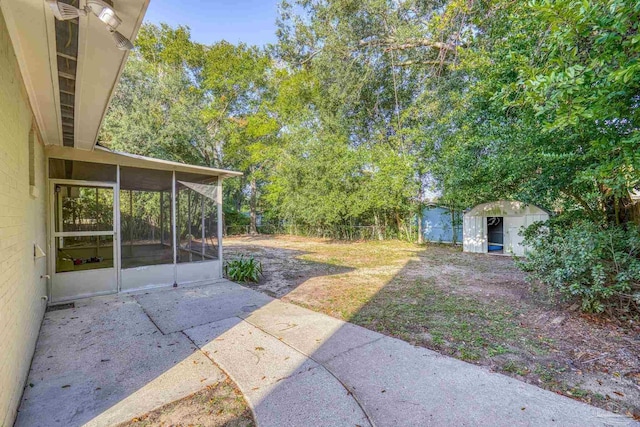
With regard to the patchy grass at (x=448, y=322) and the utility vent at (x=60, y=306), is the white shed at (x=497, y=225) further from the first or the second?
the utility vent at (x=60, y=306)

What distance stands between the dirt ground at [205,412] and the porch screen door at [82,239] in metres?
3.76

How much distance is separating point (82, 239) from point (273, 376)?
4777mm

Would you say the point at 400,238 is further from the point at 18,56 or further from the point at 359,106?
the point at 18,56

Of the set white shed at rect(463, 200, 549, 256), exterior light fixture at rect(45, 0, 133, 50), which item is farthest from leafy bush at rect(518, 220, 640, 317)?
white shed at rect(463, 200, 549, 256)

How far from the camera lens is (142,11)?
5.56 ft

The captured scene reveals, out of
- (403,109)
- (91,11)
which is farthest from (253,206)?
(91,11)

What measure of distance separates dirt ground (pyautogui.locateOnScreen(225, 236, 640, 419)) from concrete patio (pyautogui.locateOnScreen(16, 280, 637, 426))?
1.07ft

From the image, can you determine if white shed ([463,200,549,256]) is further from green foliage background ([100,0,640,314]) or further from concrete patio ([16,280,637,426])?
concrete patio ([16,280,637,426])

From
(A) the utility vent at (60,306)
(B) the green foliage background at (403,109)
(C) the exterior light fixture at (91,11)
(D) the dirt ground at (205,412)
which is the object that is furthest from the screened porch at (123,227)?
(B) the green foliage background at (403,109)

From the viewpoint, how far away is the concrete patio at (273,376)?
1.97m

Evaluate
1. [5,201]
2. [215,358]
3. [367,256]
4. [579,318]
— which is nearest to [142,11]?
[5,201]

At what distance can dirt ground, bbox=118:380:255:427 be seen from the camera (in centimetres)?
193

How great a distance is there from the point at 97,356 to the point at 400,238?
1304cm

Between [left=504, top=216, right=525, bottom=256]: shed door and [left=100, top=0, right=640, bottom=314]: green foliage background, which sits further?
[left=504, top=216, right=525, bottom=256]: shed door
